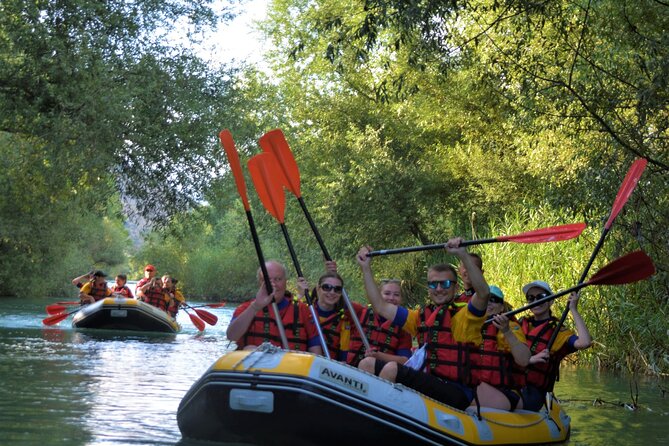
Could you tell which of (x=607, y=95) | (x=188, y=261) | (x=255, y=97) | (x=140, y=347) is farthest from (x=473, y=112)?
(x=188, y=261)

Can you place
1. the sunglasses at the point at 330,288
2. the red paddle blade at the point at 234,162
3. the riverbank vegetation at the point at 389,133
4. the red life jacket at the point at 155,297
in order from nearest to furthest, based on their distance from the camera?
the sunglasses at the point at 330,288 → the red paddle blade at the point at 234,162 → the riverbank vegetation at the point at 389,133 → the red life jacket at the point at 155,297

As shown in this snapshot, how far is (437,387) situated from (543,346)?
1179 millimetres

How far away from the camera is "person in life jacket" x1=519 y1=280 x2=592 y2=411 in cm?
634

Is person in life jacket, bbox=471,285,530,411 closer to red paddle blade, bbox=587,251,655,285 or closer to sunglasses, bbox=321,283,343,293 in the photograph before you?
red paddle blade, bbox=587,251,655,285

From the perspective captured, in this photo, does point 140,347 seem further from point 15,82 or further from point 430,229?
point 430,229

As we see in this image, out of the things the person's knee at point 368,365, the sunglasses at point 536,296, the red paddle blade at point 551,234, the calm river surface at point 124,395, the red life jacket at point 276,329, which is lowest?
the calm river surface at point 124,395

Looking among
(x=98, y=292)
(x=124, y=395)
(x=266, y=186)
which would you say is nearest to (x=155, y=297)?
(x=98, y=292)

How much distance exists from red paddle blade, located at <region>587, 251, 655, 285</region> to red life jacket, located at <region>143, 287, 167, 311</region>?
11535 millimetres

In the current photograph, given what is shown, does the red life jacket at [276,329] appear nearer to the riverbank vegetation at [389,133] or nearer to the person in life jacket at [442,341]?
the person in life jacket at [442,341]

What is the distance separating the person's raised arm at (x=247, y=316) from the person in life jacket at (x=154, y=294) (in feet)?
36.0

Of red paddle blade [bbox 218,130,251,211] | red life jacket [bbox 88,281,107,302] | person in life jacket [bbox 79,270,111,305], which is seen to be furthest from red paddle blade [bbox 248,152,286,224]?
red life jacket [bbox 88,281,107,302]

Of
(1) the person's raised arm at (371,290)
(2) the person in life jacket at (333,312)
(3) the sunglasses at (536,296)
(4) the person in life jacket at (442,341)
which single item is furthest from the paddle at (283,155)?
(4) the person in life jacket at (442,341)

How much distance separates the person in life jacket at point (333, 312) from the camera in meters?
6.21

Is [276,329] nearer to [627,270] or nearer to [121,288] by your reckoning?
[627,270]
